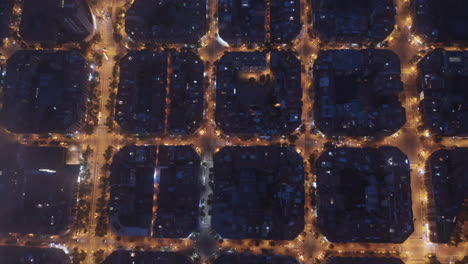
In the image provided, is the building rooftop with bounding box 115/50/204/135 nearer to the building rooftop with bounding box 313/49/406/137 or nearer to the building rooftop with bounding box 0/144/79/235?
the building rooftop with bounding box 0/144/79/235

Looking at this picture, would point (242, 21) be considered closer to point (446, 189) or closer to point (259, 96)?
point (259, 96)

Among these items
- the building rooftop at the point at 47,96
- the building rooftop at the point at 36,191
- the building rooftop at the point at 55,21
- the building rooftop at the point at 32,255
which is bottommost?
the building rooftop at the point at 32,255

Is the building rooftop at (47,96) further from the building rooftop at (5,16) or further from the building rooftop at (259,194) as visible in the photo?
the building rooftop at (259,194)

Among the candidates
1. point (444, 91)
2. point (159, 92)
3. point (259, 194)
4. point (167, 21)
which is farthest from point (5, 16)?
point (444, 91)

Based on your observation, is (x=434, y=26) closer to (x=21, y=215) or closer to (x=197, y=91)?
(x=197, y=91)

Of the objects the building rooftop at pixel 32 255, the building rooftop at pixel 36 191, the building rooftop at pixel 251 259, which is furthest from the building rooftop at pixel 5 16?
the building rooftop at pixel 251 259

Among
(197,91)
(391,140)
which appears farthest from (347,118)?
(197,91)
